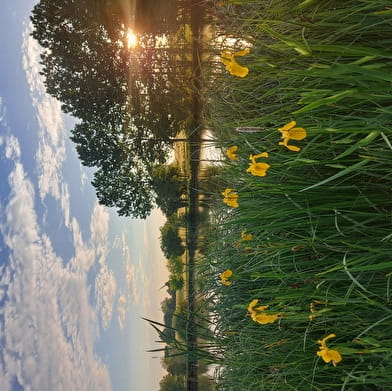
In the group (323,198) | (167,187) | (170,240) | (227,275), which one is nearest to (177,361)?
(227,275)

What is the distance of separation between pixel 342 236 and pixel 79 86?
363 centimetres

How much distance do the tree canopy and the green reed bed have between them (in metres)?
2.69

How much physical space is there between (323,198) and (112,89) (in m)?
3.45

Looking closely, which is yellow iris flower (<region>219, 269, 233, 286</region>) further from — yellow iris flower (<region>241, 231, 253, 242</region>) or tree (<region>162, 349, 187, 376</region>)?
tree (<region>162, 349, 187, 376</region>)

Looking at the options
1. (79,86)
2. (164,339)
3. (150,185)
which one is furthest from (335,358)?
(79,86)

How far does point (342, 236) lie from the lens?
2.67 feet

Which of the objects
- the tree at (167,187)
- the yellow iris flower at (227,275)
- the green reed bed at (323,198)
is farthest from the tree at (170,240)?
the green reed bed at (323,198)

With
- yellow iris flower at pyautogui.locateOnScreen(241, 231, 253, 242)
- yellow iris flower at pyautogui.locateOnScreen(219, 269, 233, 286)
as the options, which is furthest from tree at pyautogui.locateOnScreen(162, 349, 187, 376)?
yellow iris flower at pyautogui.locateOnScreen(241, 231, 253, 242)

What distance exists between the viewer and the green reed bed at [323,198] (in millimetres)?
664

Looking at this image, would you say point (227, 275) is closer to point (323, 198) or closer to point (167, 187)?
point (323, 198)

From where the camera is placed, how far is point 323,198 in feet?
2.68

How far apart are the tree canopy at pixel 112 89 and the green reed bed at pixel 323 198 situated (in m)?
2.69

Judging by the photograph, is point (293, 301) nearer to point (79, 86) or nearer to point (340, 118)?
point (340, 118)

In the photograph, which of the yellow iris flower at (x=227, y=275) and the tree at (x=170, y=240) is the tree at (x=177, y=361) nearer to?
the yellow iris flower at (x=227, y=275)
